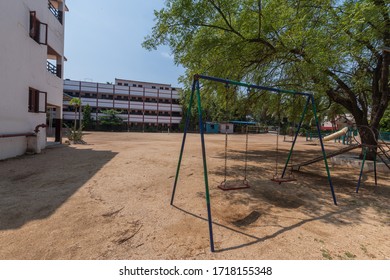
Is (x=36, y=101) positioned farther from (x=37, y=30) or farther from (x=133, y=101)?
(x=133, y=101)

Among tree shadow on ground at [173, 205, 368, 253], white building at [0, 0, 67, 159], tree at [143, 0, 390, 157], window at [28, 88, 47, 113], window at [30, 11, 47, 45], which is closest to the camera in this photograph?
tree shadow on ground at [173, 205, 368, 253]

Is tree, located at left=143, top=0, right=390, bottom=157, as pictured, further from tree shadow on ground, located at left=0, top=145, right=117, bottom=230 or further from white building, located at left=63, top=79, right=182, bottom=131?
white building, located at left=63, top=79, right=182, bottom=131

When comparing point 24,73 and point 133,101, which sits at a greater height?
point 133,101

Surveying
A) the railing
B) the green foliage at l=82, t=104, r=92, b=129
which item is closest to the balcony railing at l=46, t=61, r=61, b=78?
the railing

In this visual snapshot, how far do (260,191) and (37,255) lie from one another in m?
4.92

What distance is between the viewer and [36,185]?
5.96 metres

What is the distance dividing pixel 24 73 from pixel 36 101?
1.77 meters

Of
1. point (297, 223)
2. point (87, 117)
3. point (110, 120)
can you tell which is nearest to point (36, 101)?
point (297, 223)

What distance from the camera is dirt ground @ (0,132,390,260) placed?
3.12 metres

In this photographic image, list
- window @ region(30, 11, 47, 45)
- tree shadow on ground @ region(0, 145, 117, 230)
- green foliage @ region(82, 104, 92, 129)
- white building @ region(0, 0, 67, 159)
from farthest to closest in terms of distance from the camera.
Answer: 1. green foliage @ region(82, 104, 92, 129)
2. window @ region(30, 11, 47, 45)
3. white building @ region(0, 0, 67, 159)
4. tree shadow on ground @ region(0, 145, 117, 230)

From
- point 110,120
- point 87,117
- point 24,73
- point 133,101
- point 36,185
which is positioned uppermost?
point 133,101

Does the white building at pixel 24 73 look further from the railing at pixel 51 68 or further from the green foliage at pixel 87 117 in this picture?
the green foliage at pixel 87 117
